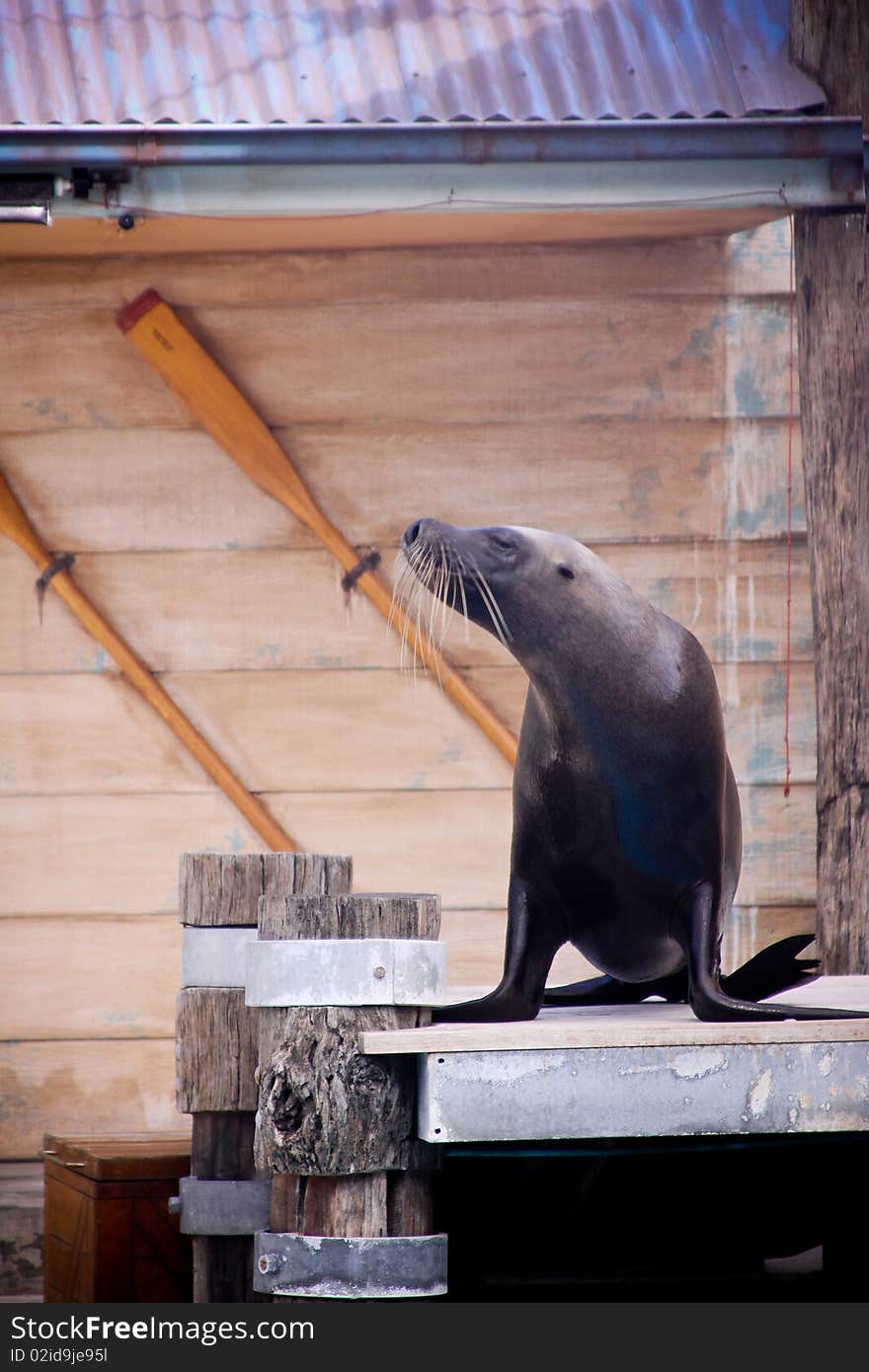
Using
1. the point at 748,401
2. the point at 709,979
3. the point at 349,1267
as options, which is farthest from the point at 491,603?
the point at 748,401

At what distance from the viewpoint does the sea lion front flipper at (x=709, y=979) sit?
9.72 feet

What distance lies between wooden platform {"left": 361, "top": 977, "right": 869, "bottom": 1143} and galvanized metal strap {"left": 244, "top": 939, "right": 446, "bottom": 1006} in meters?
0.07

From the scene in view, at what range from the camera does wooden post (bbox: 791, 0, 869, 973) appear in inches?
172

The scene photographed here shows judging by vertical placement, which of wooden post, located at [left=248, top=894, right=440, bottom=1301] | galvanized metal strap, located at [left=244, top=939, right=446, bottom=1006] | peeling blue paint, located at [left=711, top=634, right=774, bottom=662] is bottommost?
wooden post, located at [left=248, top=894, right=440, bottom=1301]

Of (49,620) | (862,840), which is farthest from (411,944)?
(49,620)

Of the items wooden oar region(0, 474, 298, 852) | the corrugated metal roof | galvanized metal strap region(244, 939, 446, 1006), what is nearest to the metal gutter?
the corrugated metal roof

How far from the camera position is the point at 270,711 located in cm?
506

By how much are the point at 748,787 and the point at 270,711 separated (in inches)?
53.7

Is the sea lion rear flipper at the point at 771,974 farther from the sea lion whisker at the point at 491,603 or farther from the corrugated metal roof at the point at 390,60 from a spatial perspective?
the corrugated metal roof at the point at 390,60

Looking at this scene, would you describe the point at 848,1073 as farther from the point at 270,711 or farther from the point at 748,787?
the point at 270,711

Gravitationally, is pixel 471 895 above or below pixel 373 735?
below

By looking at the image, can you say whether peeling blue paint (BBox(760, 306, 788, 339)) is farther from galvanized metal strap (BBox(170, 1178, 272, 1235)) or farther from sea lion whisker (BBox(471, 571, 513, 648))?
galvanized metal strap (BBox(170, 1178, 272, 1235))

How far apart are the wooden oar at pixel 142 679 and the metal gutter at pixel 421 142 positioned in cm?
127

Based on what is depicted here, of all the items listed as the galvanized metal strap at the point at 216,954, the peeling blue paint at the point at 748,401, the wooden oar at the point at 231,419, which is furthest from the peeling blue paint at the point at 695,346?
the galvanized metal strap at the point at 216,954
